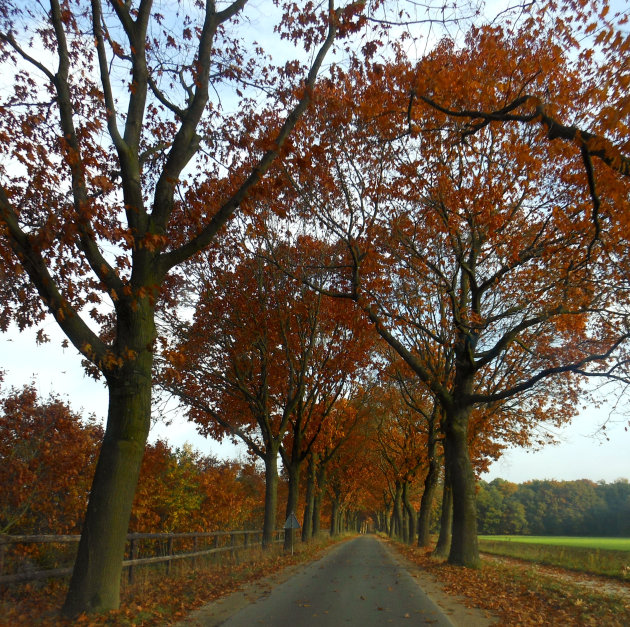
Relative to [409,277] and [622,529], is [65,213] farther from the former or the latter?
[622,529]

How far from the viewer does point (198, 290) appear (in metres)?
19.6

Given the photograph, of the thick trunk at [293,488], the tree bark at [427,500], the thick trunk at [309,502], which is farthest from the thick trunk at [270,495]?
the tree bark at [427,500]

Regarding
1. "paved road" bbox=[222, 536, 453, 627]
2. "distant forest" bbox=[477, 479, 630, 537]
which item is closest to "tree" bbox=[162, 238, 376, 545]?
"paved road" bbox=[222, 536, 453, 627]

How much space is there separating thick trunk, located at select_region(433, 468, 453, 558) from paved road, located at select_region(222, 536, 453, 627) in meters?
7.57

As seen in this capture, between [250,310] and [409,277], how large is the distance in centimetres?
665

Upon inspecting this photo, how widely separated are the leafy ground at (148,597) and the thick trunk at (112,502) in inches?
12.9

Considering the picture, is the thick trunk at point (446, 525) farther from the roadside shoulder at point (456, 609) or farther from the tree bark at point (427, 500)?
the roadside shoulder at point (456, 609)

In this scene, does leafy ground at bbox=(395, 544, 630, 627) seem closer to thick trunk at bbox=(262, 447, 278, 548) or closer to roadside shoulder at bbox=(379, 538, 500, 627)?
roadside shoulder at bbox=(379, 538, 500, 627)

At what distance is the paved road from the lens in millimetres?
7109

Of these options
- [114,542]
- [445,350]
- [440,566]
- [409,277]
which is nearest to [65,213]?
[114,542]

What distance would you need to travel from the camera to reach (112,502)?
693cm

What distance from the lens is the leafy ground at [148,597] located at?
246 inches

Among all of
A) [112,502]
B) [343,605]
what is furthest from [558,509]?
[112,502]

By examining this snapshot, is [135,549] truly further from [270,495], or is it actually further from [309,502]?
[309,502]
